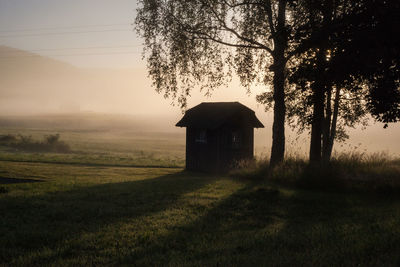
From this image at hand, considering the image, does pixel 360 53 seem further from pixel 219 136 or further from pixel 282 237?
pixel 219 136

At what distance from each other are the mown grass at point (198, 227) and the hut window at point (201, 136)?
1381cm

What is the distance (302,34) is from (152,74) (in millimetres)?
13065

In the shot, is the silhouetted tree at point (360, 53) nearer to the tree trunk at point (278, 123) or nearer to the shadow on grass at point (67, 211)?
the shadow on grass at point (67, 211)

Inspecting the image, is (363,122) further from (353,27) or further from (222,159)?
(353,27)

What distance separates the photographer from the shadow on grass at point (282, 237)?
7.39 m

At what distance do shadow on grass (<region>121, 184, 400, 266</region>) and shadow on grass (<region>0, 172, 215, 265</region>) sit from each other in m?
2.35

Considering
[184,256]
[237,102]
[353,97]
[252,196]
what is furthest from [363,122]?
[184,256]

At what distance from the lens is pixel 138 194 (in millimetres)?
15570

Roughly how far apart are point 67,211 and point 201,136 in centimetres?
1954

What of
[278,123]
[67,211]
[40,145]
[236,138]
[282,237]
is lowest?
[40,145]

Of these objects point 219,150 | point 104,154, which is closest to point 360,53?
point 219,150

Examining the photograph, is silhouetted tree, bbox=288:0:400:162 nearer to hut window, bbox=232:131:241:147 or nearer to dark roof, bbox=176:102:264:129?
dark roof, bbox=176:102:264:129

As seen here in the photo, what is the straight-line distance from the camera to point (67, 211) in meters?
12.1

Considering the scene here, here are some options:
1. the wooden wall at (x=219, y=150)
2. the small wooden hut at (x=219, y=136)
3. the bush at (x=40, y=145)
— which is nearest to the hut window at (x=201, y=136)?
the small wooden hut at (x=219, y=136)
